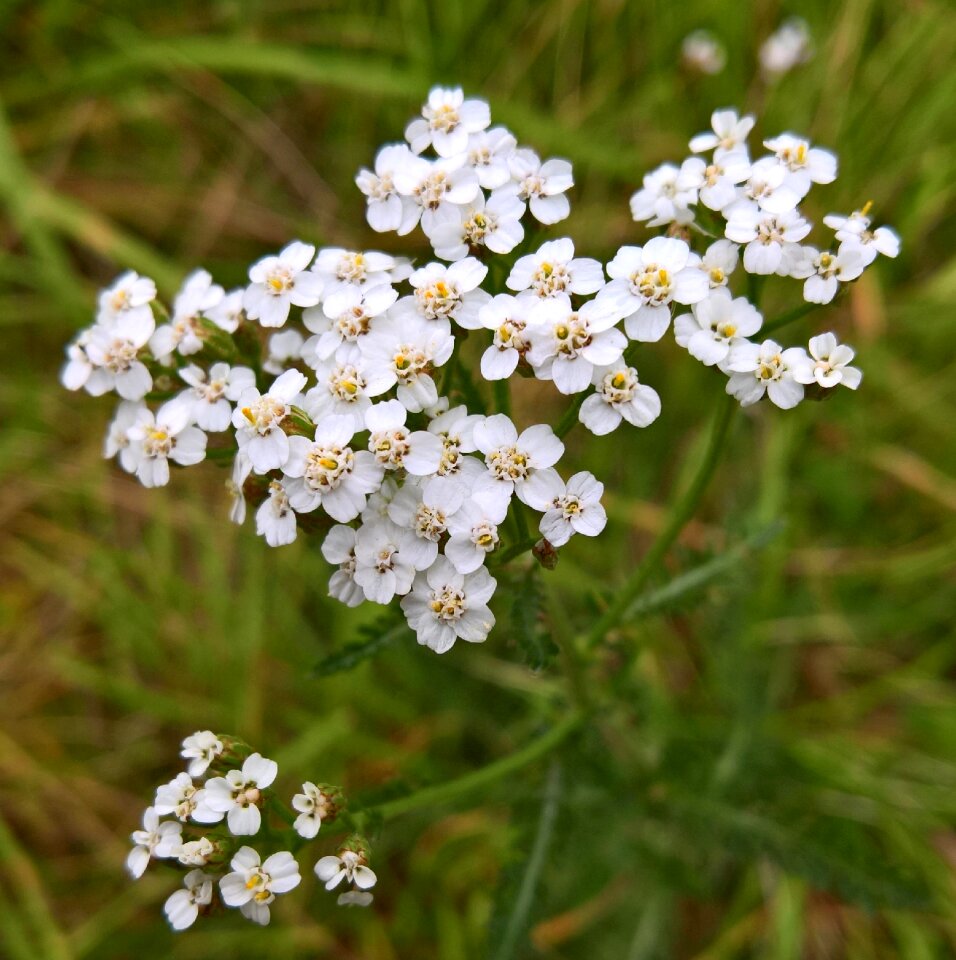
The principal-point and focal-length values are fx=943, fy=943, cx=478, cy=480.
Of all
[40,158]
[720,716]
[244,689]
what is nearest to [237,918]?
[244,689]

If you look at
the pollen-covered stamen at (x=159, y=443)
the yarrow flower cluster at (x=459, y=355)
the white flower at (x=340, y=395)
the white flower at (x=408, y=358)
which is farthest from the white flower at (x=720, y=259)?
the pollen-covered stamen at (x=159, y=443)

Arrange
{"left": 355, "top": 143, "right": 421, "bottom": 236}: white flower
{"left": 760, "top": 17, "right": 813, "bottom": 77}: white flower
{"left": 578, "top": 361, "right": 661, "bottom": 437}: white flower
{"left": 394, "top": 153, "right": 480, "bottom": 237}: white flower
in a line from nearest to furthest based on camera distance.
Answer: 1. {"left": 578, "top": 361, "right": 661, "bottom": 437}: white flower
2. {"left": 394, "top": 153, "right": 480, "bottom": 237}: white flower
3. {"left": 355, "top": 143, "right": 421, "bottom": 236}: white flower
4. {"left": 760, "top": 17, "right": 813, "bottom": 77}: white flower

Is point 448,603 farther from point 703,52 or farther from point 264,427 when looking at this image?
point 703,52

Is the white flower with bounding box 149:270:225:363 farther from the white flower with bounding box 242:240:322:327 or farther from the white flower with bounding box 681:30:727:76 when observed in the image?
the white flower with bounding box 681:30:727:76

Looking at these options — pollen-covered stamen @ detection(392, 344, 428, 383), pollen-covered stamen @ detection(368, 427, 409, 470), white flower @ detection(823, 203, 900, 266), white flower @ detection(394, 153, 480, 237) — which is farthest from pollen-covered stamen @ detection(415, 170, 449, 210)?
white flower @ detection(823, 203, 900, 266)

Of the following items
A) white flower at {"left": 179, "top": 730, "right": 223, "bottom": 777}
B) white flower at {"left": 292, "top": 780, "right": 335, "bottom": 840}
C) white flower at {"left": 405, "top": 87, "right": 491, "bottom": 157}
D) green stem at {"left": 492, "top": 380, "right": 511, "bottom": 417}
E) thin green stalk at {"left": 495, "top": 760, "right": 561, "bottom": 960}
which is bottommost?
thin green stalk at {"left": 495, "top": 760, "right": 561, "bottom": 960}

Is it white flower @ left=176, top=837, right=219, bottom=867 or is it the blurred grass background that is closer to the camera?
white flower @ left=176, top=837, right=219, bottom=867

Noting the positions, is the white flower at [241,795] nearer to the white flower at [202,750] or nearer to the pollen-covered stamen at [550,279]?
the white flower at [202,750]

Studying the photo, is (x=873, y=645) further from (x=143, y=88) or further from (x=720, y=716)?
(x=143, y=88)
